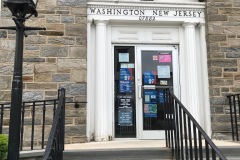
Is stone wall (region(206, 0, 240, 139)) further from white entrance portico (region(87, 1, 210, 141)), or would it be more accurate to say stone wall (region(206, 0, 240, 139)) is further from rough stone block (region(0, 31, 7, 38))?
rough stone block (region(0, 31, 7, 38))

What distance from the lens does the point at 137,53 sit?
669 centimetres

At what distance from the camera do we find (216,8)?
6.70m

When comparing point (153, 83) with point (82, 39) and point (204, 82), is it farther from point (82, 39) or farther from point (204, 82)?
point (82, 39)

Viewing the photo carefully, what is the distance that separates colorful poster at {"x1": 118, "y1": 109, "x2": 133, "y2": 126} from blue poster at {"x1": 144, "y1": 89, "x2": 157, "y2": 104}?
1.37ft

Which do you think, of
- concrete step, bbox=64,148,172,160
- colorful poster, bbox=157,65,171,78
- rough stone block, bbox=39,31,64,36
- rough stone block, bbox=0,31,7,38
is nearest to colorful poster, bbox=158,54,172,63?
colorful poster, bbox=157,65,171,78

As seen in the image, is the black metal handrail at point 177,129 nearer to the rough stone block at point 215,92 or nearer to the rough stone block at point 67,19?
the rough stone block at point 215,92

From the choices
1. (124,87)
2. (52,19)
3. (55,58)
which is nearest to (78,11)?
(52,19)

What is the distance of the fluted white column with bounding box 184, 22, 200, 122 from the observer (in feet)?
21.4

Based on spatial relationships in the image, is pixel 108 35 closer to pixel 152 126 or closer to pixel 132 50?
pixel 132 50

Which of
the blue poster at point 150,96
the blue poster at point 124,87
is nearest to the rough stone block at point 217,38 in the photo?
the blue poster at point 150,96

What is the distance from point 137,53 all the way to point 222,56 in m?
1.68

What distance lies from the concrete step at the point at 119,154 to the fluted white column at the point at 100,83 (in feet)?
5.79

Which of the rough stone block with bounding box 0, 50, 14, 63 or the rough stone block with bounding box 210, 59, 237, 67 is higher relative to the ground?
the rough stone block with bounding box 0, 50, 14, 63

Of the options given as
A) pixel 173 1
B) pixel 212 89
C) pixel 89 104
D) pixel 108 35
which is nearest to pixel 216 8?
pixel 173 1
